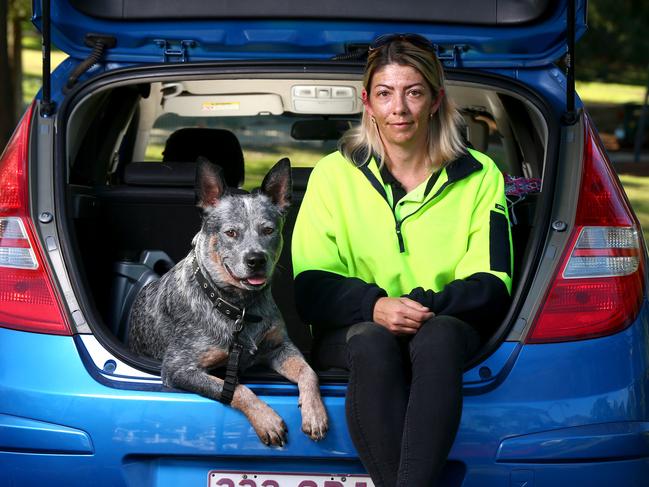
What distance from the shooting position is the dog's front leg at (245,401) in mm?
2836

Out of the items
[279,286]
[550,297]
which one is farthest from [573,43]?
[279,286]

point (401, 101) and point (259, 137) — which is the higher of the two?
point (401, 101)

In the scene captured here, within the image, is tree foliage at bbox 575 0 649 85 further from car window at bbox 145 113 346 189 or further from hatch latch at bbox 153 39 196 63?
hatch latch at bbox 153 39 196 63

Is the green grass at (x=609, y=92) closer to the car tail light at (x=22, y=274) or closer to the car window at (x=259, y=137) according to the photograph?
the car window at (x=259, y=137)

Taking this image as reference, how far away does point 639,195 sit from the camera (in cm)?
1571

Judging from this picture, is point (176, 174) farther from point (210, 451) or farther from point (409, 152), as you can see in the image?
point (210, 451)

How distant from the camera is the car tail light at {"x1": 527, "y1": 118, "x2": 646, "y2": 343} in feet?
9.89

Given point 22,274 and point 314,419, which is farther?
point 22,274

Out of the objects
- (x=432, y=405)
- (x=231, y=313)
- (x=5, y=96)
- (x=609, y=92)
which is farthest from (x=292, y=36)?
(x=609, y=92)

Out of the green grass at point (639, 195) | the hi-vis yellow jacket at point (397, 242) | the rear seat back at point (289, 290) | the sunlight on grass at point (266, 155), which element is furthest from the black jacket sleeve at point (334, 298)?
the green grass at point (639, 195)

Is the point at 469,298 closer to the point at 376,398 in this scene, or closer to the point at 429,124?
the point at 376,398

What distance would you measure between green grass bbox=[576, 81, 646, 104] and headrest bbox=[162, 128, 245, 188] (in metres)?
29.5

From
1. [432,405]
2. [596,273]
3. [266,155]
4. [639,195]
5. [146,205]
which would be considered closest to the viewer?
[432,405]

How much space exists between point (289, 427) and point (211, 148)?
2.19 meters
